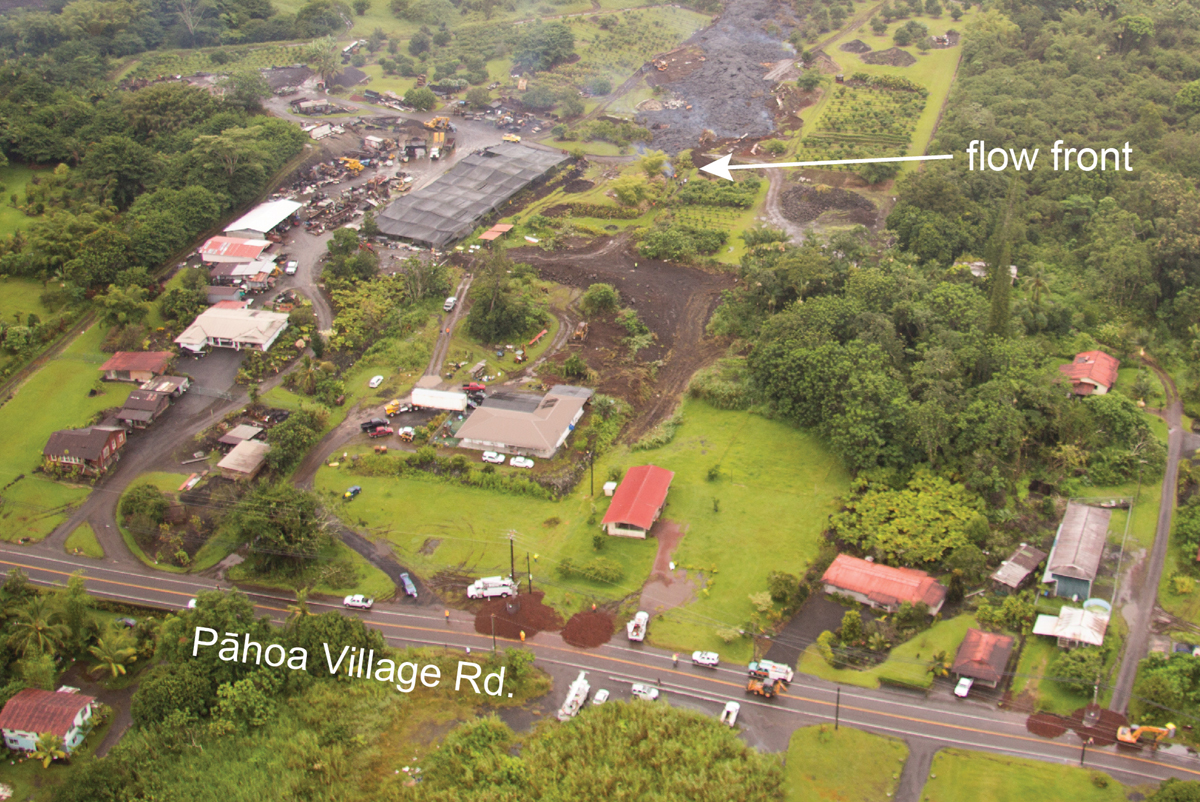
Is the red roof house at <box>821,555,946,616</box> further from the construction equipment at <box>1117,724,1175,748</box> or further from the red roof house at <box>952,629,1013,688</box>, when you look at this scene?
the construction equipment at <box>1117,724,1175,748</box>

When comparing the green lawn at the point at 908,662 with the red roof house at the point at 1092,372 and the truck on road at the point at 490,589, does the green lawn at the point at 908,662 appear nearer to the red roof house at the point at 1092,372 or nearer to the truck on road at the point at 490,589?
the truck on road at the point at 490,589

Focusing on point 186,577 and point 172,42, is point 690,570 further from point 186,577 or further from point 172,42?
point 172,42

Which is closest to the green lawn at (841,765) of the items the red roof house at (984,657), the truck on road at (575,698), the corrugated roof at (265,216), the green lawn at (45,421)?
the red roof house at (984,657)

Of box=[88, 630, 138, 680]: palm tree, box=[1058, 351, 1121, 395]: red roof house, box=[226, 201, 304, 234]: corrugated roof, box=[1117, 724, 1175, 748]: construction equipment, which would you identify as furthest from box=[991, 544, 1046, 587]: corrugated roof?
box=[226, 201, 304, 234]: corrugated roof

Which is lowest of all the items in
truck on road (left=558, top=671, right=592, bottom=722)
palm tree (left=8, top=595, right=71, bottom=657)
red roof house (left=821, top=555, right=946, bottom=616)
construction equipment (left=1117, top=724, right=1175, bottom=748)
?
truck on road (left=558, top=671, right=592, bottom=722)

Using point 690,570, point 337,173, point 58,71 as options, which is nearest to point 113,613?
point 690,570

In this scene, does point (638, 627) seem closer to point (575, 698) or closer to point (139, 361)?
point (575, 698)
